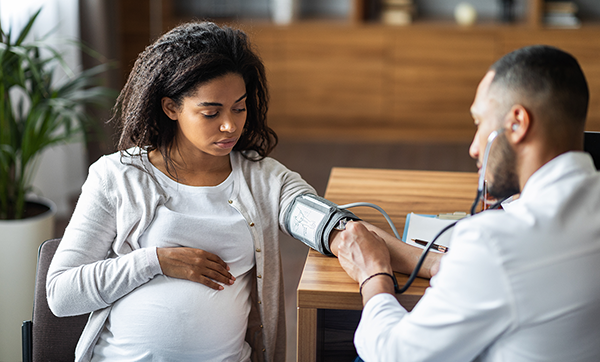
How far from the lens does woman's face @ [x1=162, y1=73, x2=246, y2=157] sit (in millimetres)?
1264

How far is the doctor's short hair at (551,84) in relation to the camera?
2.85 ft

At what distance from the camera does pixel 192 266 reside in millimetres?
1229

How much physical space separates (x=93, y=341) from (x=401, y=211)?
767 mm

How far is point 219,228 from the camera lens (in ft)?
4.24

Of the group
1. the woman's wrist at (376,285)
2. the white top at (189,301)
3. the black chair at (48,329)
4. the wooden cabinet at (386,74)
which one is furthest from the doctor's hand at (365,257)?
the wooden cabinet at (386,74)

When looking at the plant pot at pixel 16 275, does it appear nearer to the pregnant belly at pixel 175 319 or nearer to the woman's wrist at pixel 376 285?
the pregnant belly at pixel 175 319

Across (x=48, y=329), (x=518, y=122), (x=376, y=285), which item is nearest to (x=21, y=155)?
(x=48, y=329)

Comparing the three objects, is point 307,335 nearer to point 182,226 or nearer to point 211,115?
point 182,226

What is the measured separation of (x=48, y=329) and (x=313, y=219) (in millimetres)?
626

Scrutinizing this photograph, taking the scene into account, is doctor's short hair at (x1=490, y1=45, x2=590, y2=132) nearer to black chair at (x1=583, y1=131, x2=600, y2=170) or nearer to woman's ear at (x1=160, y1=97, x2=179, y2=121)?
black chair at (x1=583, y1=131, x2=600, y2=170)

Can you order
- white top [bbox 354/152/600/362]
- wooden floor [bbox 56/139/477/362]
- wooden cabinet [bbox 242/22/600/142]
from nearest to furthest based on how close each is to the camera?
white top [bbox 354/152/600/362], wooden floor [bbox 56/139/477/362], wooden cabinet [bbox 242/22/600/142]

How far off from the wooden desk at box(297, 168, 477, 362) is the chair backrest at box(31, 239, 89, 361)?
1.74 ft

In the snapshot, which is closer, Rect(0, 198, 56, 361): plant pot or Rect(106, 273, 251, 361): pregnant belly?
Rect(106, 273, 251, 361): pregnant belly

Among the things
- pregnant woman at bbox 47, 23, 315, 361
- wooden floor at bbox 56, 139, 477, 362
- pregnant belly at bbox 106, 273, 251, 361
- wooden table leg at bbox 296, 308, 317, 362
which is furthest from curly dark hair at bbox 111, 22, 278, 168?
wooden floor at bbox 56, 139, 477, 362
